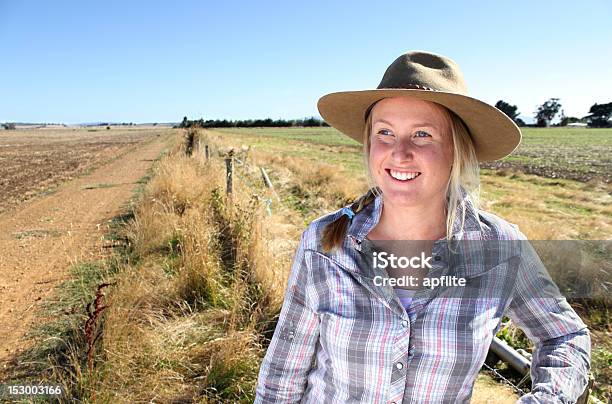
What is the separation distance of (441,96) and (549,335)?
799 millimetres

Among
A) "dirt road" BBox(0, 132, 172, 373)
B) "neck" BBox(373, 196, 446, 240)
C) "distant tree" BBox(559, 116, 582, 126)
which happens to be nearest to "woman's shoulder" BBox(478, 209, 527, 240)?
"neck" BBox(373, 196, 446, 240)

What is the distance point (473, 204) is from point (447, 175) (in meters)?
0.15

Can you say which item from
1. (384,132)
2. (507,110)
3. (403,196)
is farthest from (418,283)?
(507,110)

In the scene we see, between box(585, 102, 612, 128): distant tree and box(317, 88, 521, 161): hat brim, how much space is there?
98.1 m

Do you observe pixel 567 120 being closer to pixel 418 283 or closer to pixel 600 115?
pixel 600 115

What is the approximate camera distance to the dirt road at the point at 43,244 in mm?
4188

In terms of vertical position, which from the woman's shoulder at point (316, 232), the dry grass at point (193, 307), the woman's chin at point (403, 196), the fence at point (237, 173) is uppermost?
the woman's chin at point (403, 196)

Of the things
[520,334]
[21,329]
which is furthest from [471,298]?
[21,329]

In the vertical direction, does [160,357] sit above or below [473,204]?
below

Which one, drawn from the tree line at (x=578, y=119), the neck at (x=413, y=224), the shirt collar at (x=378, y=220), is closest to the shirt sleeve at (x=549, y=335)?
the shirt collar at (x=378, y=220)

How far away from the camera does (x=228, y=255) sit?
4.96 m

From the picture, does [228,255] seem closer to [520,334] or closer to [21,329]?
[21,329]

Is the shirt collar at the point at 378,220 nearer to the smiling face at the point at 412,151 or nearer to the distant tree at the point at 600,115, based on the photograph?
the smiling face at the point at 412,151

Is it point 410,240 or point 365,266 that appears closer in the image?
point 365,266
